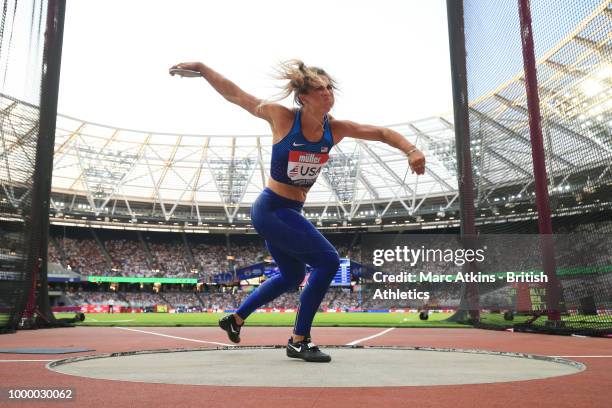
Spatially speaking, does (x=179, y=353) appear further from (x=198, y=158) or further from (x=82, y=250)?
(x=82, y=250)

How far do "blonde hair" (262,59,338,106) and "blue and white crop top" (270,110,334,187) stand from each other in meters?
0.18

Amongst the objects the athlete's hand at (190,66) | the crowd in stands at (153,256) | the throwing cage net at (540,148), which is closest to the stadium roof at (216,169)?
the crowd in stands at (153,256)

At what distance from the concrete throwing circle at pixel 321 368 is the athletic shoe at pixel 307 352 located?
6 cm

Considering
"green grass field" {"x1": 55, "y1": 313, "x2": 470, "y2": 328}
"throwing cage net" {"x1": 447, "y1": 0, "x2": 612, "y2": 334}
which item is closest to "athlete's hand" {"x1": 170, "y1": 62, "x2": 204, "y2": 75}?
"throwing cage net" {"x1": 447, "y1": 0, "x2": 612, "y2": 334}

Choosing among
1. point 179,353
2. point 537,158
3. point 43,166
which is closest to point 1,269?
point 43,166

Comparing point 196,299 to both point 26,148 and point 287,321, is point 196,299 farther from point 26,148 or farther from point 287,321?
point 26,148

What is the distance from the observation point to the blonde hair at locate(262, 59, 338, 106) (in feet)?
12.6

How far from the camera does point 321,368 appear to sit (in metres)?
3.27

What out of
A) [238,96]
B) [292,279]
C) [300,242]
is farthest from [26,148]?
[300,242]

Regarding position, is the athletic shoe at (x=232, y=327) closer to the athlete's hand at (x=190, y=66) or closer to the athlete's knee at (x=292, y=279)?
the athlete's knee at (x=292, y=279)

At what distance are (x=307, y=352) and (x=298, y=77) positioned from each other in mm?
1985

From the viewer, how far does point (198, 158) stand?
40.7 m

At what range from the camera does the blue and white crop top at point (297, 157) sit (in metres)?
3.78

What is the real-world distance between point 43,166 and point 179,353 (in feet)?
22.9
